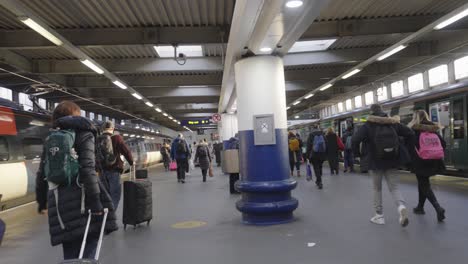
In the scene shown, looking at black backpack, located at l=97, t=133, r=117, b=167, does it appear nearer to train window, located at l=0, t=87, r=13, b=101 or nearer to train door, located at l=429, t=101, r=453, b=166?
train door, located at l=429, t=101, r=453, b=166

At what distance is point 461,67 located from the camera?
18.5 meters

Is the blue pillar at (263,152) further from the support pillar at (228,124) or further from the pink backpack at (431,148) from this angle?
the support pillar at (228,124)

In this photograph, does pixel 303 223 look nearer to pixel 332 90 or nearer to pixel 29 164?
pixel 29 164

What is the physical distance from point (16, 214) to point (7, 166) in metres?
1.37

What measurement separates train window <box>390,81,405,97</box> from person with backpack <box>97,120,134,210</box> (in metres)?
20.6

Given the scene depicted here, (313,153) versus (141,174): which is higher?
(313,153)

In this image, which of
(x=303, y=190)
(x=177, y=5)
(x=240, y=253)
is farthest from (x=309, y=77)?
(x=240, y=253)

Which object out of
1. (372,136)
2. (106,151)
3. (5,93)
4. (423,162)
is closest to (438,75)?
(423,162)

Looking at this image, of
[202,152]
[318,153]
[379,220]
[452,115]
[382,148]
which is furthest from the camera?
[202,152]

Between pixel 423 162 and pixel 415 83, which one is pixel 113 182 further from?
pixel 415 83

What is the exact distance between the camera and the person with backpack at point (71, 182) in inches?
121

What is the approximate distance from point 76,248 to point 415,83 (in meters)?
22.8

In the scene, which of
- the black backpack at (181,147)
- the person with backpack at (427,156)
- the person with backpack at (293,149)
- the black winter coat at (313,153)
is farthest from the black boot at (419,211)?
the black backpack at (181,147)

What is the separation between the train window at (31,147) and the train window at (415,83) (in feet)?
63.0
